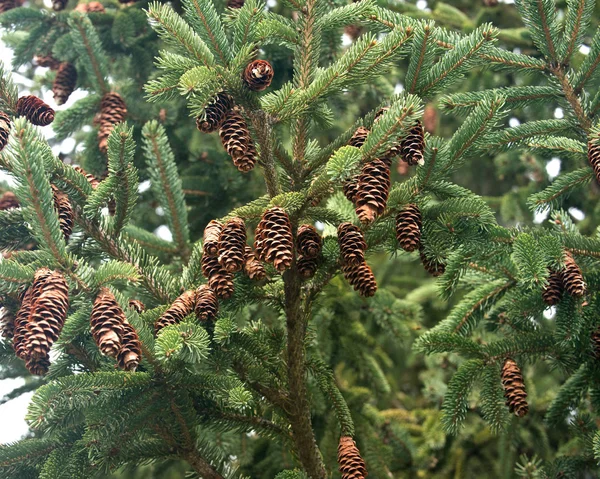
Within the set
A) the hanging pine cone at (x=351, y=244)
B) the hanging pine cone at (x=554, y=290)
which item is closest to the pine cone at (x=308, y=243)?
the hanging pine cone at (x=351, y=244)

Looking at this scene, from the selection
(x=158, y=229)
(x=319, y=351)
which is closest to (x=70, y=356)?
(x=319, y=351)

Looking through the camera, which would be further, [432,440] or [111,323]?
[432,440]

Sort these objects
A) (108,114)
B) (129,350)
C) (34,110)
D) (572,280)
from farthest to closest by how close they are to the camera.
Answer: (108,114) → (34,110) → (572,280) → (129,350)

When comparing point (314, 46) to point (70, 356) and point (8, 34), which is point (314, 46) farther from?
point (8, 34)

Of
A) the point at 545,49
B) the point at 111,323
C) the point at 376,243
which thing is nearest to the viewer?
the point at 111,323

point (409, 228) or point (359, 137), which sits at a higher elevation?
point (359, 137)

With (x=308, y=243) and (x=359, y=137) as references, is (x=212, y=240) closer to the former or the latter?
(x=308, y=243)

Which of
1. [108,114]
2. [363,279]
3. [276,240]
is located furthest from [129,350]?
[108,114]
